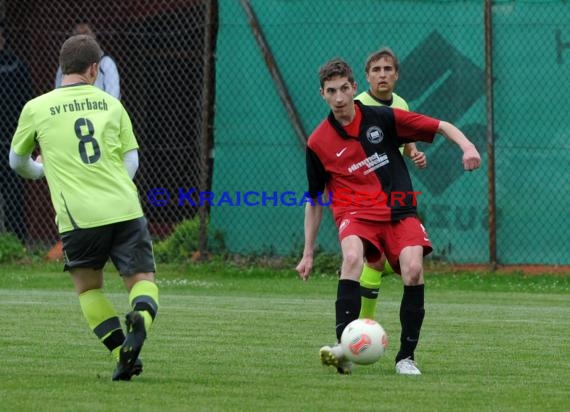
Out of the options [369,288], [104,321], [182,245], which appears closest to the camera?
[104,321]

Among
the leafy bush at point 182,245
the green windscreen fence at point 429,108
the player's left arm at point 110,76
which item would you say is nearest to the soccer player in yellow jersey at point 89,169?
the player's left arm at point 110,76

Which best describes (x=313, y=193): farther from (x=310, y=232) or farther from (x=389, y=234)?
(x=389, y=234)

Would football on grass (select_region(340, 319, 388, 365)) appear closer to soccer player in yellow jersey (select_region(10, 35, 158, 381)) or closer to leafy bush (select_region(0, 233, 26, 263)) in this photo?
soccer player in yellow jersey (select_region(10, 35, 158, 381))

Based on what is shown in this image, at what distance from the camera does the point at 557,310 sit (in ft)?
39.7

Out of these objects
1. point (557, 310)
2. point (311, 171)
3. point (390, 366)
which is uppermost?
point (311, 171)

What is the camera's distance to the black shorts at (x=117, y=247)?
23.6 feet

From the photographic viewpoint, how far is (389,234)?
8.03 m

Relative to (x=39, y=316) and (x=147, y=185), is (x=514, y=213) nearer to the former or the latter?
(x=147, y=185)

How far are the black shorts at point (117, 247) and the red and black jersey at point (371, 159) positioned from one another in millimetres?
1385

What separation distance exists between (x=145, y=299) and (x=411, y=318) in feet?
5.26

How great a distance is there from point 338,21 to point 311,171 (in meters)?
7.47

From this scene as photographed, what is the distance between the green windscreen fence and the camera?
48.7 feet

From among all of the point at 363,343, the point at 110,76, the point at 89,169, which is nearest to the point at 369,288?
the point at 363,343

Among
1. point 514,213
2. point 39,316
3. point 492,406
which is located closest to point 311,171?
point 492,406
